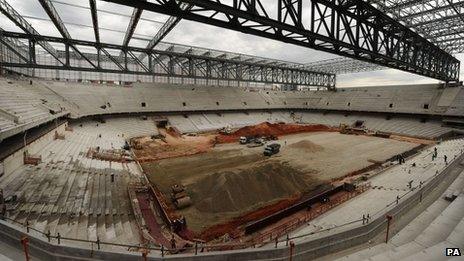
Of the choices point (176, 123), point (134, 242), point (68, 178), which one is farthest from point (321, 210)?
point (176, 123)

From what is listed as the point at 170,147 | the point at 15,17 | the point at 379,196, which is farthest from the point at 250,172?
the point at 15,17

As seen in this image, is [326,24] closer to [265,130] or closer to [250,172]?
[250,172]

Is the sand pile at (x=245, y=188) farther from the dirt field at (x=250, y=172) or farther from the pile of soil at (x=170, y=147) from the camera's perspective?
the pile of soil at (x=170, y=147)

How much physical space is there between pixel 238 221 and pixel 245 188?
10.1 feet

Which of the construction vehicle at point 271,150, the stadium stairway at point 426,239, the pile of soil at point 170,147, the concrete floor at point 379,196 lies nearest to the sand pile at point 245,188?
the concrete floor at point 379,196

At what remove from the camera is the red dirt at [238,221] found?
11.5m

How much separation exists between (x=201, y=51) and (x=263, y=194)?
27.1 metres

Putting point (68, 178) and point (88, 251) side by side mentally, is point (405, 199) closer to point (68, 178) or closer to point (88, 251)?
point (88, 251)

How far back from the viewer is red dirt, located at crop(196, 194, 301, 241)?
11492 mm

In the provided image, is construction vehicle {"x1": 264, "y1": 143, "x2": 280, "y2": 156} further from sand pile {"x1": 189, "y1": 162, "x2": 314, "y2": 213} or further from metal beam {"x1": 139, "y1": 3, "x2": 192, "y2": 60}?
metal beam {"x1": 139, "y1": 3, "x2": 192, "y2": 60}

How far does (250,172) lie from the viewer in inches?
679

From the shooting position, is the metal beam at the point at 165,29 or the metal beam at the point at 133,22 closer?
the metal beam at the point at 133,22

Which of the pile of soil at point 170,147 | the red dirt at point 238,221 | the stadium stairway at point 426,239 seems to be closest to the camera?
the stadium stairway at point 426,239

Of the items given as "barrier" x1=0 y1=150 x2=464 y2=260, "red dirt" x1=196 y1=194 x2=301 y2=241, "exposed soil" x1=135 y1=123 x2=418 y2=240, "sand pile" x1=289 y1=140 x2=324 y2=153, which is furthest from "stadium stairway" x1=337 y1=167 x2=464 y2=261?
"sand pile" x1=289 y1=140 x2=324 y2=153
